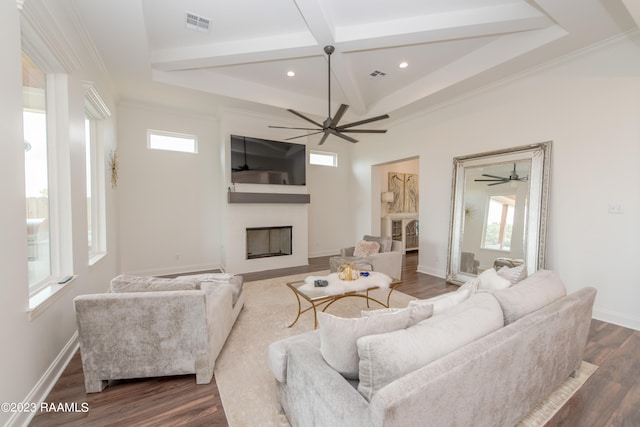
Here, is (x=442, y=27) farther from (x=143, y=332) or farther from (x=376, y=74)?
(x=143, y=332)

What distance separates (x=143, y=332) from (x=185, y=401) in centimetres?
57

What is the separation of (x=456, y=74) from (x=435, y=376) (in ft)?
14.5

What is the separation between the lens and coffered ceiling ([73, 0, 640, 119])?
2.83 m

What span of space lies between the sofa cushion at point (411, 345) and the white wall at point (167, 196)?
189 inches

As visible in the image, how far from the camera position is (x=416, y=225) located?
7.67 m

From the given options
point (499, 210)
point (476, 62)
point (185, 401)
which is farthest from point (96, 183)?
point (499, 210)

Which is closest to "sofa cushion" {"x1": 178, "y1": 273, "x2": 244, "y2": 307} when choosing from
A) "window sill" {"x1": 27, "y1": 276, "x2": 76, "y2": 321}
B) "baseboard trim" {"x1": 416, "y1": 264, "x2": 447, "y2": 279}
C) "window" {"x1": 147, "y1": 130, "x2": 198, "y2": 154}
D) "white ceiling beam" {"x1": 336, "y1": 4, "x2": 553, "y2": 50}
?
"window sill" {"x1": 27, "y1": 276, "x2": 76, "y2": 321}

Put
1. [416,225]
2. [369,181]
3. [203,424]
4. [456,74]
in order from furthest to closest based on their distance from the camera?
[416,225]
[369,181]
[456,74]
[203,424]

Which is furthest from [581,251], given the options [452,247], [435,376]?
[435,376]

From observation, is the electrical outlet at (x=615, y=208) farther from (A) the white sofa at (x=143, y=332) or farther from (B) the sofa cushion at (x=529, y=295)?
(A) the white sofa at (x=143, y=332)

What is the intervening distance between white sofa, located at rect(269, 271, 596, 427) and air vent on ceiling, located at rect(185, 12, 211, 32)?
11.6 feet

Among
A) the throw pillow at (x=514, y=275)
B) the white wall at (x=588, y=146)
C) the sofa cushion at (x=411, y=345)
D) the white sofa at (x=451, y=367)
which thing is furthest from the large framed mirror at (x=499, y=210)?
the sofa cushion at (x=411, y=345)

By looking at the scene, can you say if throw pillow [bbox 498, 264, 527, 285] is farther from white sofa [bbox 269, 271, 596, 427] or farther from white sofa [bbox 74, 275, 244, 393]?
white sofa [bbox 74, 275, 244, 393]

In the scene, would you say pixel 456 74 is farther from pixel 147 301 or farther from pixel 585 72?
pixel 147 301
